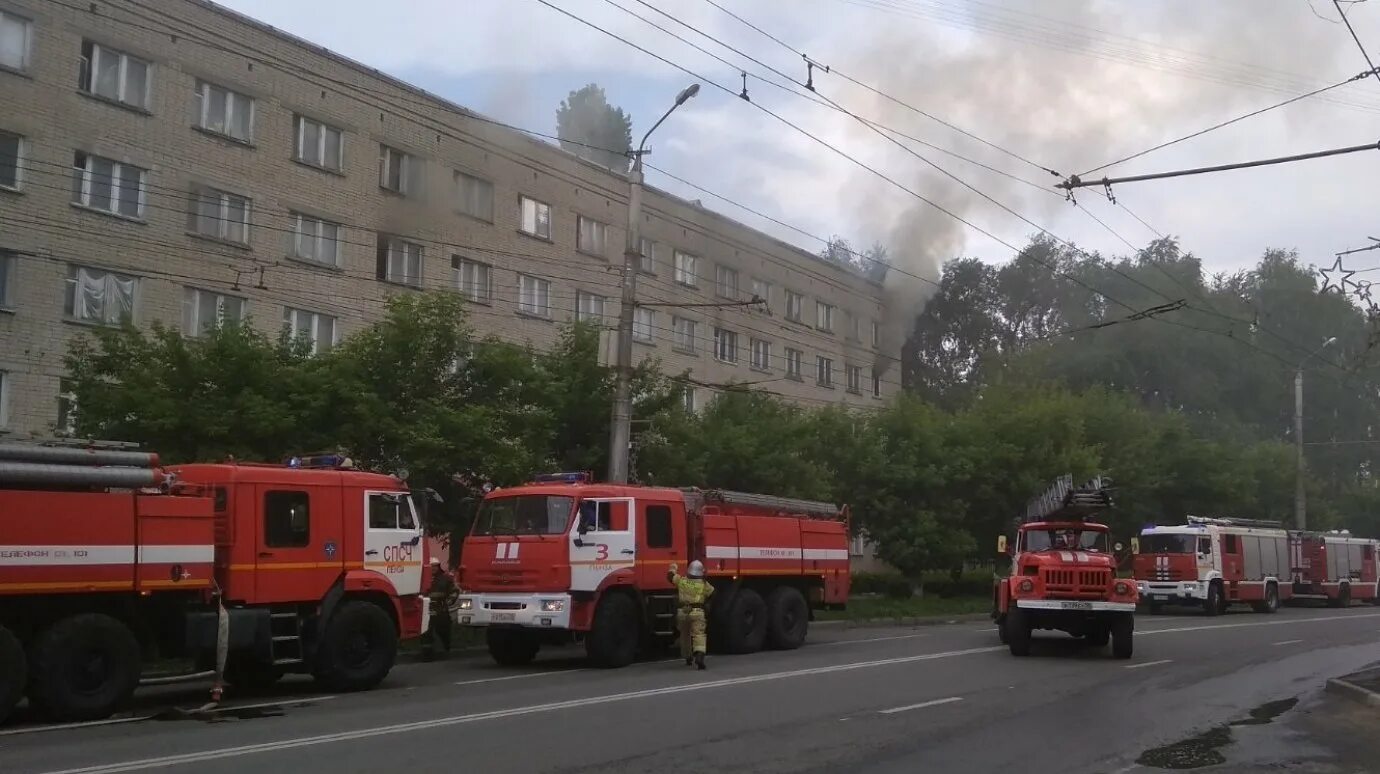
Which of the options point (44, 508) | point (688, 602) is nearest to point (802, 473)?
point (688, 602)

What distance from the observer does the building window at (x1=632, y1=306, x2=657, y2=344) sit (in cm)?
3803

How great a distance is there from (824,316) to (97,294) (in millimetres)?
17339

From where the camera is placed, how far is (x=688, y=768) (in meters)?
9.58

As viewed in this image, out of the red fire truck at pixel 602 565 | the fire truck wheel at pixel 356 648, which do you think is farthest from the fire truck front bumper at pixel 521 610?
the fire truck wheel at pixel 356 648

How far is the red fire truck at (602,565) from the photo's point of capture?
17422mm

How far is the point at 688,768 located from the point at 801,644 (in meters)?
12.8

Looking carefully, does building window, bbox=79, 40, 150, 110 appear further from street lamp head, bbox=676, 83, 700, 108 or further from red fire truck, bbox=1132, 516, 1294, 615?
red fire truck, bbox=1132, 516, 1294, 615

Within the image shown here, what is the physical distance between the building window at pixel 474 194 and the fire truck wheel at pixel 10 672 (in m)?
14.8

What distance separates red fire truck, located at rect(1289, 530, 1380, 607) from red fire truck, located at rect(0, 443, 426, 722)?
34.7m

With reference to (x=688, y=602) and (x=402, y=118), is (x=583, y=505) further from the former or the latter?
(x=402, y=118)

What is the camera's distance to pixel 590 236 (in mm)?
36688

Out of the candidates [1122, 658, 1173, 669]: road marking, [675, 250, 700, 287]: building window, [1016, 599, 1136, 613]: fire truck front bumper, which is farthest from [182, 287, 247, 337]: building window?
[1122, 658, 1173, 669]: road marking

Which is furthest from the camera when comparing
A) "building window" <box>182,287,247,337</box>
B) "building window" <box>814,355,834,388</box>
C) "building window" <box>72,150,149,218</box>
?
"building window" <box>814,355,834,388</box>

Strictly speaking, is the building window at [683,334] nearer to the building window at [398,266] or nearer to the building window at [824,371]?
the building window at [824,371]
